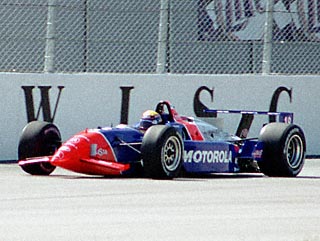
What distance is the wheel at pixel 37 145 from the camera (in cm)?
1228

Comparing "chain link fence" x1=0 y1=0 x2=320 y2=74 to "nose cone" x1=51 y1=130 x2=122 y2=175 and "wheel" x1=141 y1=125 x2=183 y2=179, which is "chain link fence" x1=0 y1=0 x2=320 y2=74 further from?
"wheel" x1=141 y1=125 x2=183 y2=179

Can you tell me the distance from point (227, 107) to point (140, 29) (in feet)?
6.75

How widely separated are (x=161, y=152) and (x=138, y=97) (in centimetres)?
367

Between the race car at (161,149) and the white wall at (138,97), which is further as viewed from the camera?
the white wall at (138,97)

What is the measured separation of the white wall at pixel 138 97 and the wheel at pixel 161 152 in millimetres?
3022

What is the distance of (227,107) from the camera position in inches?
629

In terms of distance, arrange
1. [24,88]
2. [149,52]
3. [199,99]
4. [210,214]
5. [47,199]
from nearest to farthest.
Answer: [210,214], [47,199], [24,88], [199,99], [149,52]

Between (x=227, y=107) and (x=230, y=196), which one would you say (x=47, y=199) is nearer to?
(x=230, y=196)

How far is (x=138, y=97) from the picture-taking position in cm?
1520

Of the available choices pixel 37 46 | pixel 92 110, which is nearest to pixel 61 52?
pixel 37 46

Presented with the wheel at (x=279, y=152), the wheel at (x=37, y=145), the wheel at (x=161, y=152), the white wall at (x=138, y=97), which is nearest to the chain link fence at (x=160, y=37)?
the white wall at (x=138, y=97)

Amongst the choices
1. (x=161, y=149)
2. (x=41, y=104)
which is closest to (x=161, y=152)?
(x=161, y=149)

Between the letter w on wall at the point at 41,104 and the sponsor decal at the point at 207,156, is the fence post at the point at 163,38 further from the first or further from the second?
the sponsor decal at the point at 207,156

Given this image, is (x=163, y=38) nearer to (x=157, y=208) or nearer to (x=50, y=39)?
(x=50, y=39)
